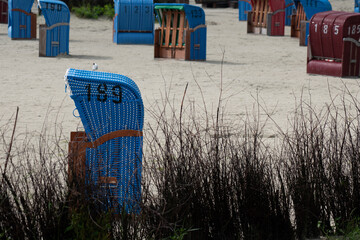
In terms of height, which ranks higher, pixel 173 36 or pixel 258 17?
pixel 258 17

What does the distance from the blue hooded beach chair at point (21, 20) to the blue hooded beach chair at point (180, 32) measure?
505 centimetres

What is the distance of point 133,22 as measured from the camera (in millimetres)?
18594

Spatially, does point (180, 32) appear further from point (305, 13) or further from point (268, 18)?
point (268, 18)

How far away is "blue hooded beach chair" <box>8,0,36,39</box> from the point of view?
18327 mm

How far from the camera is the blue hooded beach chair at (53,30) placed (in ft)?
48.3

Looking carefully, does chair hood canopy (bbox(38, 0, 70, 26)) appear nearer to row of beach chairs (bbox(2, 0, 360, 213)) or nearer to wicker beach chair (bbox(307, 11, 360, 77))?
row of beach chairs (bbox(2, 0, 360, 213))

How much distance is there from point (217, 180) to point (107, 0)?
27.6m

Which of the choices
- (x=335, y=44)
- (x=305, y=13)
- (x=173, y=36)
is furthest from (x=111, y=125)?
(x=305, y=13)

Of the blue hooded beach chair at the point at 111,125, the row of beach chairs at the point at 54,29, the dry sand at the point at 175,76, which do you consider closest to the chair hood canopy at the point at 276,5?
the dry sand at the point at 175,76

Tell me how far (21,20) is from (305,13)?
822 cm

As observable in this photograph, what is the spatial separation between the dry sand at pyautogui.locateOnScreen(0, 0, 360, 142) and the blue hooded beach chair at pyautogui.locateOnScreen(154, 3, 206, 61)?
36 cm

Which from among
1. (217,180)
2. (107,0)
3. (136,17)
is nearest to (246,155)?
(217,180)

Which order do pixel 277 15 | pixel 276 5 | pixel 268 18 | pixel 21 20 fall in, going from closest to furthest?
pixel 21 20 → pixel 268 18 → pixel 277 15 → pixel 276 5

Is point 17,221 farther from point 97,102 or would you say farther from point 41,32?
point 41,32
